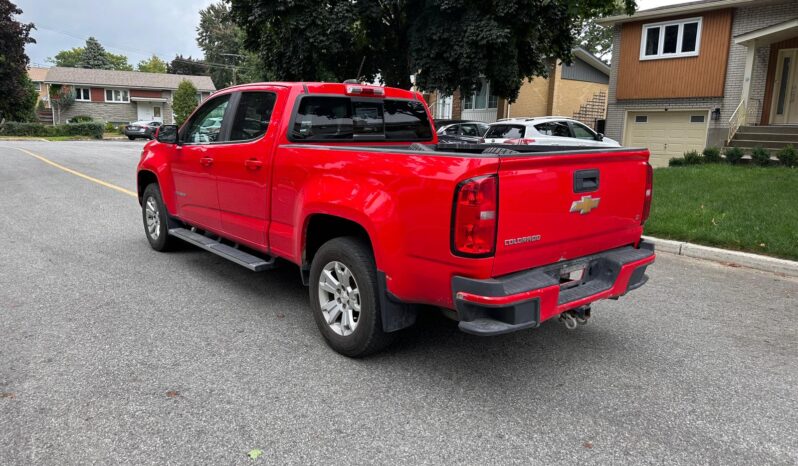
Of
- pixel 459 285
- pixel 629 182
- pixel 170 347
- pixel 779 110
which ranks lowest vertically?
pixel 170 347

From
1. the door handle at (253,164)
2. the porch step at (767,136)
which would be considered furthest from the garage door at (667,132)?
the door handle at (253,164)

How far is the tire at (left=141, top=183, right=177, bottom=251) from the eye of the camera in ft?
21.5

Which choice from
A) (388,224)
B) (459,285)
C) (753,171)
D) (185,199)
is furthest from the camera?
(753,171)

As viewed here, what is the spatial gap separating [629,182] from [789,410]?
1.64 metres

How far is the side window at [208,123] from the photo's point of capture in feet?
17.9

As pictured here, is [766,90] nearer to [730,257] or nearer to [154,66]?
[730,257]

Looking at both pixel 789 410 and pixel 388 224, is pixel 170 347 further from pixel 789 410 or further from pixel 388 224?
pixel 789 410

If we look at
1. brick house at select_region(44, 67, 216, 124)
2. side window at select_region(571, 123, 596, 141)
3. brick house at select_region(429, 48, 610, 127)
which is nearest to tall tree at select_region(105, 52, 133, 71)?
brick house at select_region(44, 67, 216, 124)

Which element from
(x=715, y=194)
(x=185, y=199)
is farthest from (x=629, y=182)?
(x=715, y=194)

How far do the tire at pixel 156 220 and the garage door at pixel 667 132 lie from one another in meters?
18.1

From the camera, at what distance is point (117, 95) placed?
5481 centimetres

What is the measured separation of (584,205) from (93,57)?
362 ft

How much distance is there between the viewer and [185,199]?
6062 millimetres

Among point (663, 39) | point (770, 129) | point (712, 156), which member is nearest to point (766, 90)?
point (770, 129)
